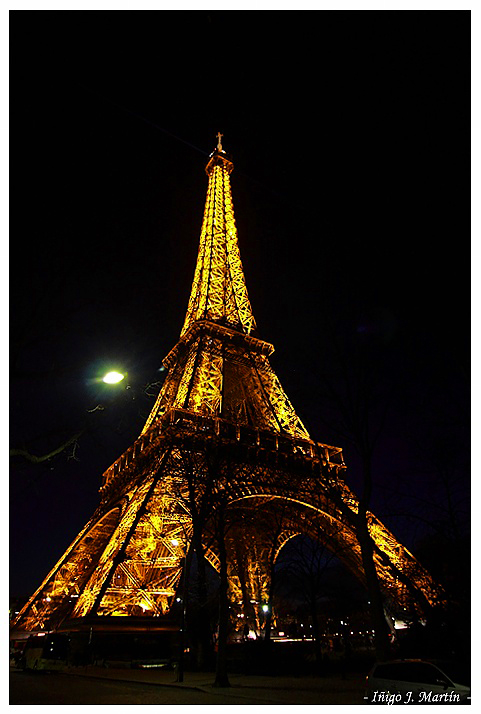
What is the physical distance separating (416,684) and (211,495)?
999 centimetres

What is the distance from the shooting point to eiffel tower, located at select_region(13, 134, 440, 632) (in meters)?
21.9

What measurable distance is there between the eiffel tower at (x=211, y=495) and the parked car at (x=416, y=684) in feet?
13.8

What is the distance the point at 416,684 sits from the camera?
29.0 ft

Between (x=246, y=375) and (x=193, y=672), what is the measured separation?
66.1 feet

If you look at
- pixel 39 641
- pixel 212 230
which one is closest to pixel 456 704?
pixel 39 641

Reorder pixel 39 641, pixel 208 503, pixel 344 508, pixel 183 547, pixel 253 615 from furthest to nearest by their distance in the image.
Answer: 1. pixel 253 615
2. pixel 183 547
3. pixel 39 641
4. pixel 208 503
5. pixel 344 508

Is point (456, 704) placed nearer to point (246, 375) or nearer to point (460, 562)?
point (460, 562)

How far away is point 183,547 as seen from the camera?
2530 centimetres
